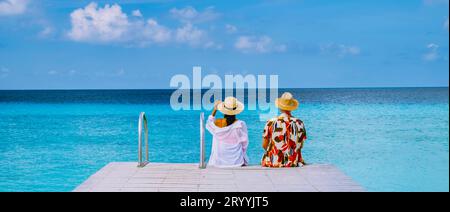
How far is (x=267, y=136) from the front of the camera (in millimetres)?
7977

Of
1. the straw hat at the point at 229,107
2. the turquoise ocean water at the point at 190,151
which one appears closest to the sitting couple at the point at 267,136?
the straw hat at the point at 229,107

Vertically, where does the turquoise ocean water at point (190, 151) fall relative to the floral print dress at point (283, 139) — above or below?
Result: below

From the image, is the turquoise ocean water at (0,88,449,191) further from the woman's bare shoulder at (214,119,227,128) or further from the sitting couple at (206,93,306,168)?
the woman's bare shoulder at (214,119,227,128)

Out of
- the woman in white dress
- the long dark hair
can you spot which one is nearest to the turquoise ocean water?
the woman in white dress

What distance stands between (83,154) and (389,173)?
31.5 feet

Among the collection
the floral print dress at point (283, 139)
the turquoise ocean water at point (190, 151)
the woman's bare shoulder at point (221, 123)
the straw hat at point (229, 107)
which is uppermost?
the straw hat at point (229, 107)

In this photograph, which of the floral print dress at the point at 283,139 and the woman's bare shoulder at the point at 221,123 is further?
the woman's bare shoulder at the point at 221,123

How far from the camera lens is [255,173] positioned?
779 centimetres

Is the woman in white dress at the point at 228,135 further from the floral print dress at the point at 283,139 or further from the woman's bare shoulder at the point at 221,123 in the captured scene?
the floral print dress at the point at 283,139

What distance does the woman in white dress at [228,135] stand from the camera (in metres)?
8.02

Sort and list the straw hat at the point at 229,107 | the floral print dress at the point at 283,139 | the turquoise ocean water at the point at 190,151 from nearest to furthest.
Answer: the floral print dress at the point at 283,139
the straw hat at the point at 229,107
the turquoise ocean water at the point at 190,151
